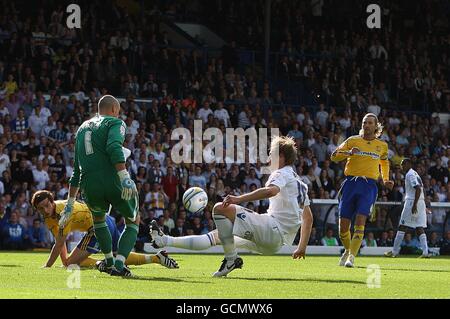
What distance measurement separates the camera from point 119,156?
41.2 feet

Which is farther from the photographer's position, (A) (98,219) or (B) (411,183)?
(B) (411,183)

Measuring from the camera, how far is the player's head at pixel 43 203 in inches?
575

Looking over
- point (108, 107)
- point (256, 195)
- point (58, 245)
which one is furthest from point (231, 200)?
point (58, 245)

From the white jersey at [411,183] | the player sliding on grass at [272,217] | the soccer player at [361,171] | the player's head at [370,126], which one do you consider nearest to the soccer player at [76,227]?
the player sliding on grass at [272,217]

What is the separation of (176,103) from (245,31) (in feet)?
28.4

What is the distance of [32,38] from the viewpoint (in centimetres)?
3005

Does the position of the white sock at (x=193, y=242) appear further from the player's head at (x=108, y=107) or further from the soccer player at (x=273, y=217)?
the player's head at (x=108, y=107)

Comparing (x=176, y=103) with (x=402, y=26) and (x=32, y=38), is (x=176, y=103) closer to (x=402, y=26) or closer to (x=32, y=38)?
(x=32, y=38)

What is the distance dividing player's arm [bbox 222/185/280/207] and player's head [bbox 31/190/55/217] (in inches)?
123

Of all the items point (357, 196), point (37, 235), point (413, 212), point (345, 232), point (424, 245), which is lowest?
point (424, 245)

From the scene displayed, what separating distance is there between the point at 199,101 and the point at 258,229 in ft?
61.3

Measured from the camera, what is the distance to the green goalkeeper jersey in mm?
12781

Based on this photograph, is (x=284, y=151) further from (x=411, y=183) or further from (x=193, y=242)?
(x=411, y=183)
